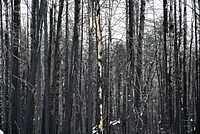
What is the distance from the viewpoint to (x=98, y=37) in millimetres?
9820

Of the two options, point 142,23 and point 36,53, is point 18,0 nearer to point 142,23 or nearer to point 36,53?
point 36,53

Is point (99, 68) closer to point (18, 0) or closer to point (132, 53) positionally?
point (132, 53)

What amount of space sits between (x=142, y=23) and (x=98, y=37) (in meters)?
4.12

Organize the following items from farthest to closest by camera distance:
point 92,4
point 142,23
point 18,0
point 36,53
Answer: point 18,0 < point 142,23 < point 36,53 < point 92,4

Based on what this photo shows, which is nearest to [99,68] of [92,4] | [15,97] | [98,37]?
[98,37]

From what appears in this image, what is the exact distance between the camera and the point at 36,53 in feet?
41.1

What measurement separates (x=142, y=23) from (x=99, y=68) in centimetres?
449

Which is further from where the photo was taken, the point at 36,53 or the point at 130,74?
the point at 36,53

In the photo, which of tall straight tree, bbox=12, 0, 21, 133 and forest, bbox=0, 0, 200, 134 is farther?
tall straight tree, bbox=12, 0, 21, 133

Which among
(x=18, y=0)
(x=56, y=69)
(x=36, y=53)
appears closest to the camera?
(x=36, y=53)

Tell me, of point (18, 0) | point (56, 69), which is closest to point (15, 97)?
point (56, 69)

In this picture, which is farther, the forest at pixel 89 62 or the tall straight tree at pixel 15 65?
the tall straight tree at pixel 15 65

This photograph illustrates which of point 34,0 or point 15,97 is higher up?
point 34,0

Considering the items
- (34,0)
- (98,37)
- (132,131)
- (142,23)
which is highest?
(34,0)
